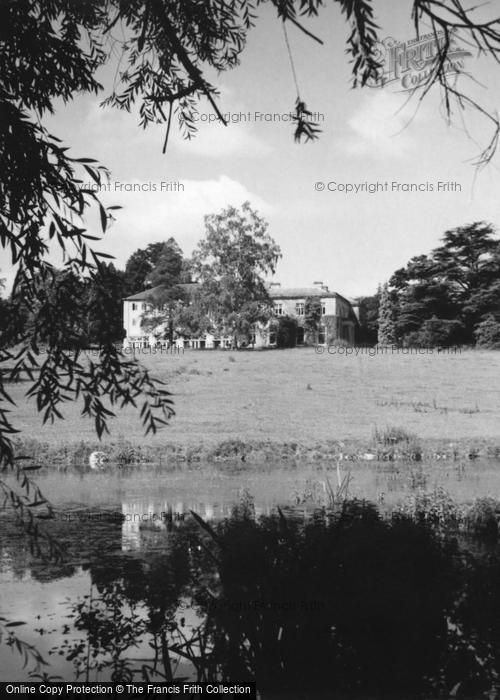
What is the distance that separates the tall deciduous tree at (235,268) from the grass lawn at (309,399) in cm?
79

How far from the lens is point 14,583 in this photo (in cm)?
476

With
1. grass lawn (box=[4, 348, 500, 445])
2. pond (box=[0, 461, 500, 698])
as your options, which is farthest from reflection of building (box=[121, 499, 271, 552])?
grass lawn (box=[4, 348, 500, 445])

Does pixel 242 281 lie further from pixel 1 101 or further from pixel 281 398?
pixel 1 101

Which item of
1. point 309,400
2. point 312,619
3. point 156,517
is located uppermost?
point 309,400

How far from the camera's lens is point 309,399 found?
42.6 ft

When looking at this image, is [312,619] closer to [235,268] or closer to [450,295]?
[450,295]

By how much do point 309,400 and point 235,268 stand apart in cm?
299

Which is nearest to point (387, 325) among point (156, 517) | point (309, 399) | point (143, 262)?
point (309, 399)

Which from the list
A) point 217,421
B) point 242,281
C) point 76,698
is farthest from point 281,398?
point 76,698

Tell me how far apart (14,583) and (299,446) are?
7.26 metres

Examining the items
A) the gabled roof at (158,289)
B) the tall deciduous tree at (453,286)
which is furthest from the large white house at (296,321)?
the tall deciduous tree at (453,286)

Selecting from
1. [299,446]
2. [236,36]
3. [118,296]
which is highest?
[236,36]

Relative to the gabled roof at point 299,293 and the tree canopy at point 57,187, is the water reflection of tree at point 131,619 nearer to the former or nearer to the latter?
the tree canopy at point 57,187

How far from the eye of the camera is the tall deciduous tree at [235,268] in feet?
39.8
